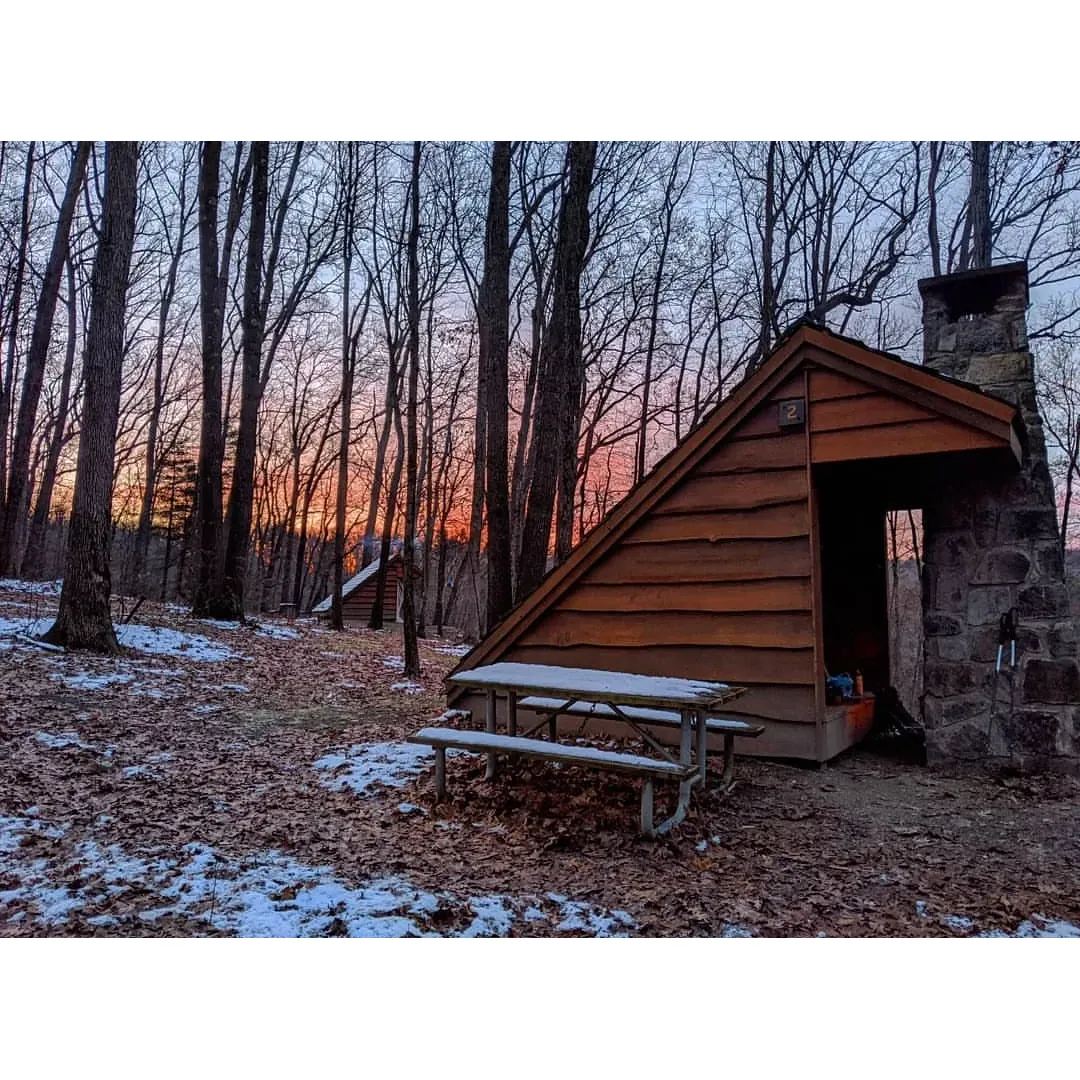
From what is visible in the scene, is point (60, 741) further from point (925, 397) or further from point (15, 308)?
point (15, 308)

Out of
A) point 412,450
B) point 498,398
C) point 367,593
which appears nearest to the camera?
point 498,398

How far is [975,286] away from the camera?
236 inches

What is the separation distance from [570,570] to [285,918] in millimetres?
3484

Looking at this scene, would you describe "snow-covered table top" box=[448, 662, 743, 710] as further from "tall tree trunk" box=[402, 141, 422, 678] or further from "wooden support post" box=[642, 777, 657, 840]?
"tall tree trunk" box=[402, 141, 422, 678]

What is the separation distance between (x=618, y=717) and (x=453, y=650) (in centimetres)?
1164

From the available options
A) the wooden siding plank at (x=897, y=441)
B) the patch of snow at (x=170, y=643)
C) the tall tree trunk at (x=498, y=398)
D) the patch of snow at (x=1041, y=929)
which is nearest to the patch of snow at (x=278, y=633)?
the patch of snow at (x=170, y=643)

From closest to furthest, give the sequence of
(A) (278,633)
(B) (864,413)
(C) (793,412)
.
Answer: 1. (B) (864,413)
2. (C) (793,412)
3. (A) (278,633)

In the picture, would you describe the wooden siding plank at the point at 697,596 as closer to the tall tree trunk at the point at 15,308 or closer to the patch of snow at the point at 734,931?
the patch of snow at the point at 734,931

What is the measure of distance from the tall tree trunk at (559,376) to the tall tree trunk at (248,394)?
6.25 m

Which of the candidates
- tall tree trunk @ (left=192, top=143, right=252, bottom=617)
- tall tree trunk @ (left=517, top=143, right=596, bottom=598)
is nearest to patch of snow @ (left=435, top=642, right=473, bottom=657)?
tall tree trunk @ (left=192, top=143, right=252, bottom=617)

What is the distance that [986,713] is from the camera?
5.18 m

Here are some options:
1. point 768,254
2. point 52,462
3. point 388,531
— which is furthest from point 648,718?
point 52,462

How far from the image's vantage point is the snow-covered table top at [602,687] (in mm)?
3918

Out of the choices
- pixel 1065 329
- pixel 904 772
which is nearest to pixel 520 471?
pixel 1065 329
